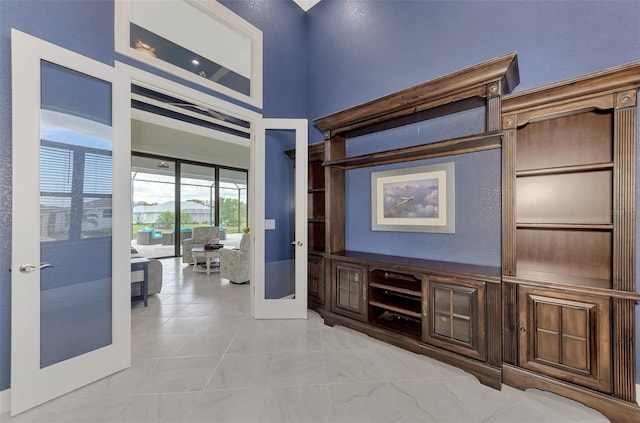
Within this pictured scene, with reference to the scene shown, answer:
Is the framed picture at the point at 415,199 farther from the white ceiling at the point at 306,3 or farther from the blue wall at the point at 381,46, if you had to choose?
the white ceiling at the point at 306,3

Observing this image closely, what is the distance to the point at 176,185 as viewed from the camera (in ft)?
24.4

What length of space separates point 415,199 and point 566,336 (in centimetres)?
158

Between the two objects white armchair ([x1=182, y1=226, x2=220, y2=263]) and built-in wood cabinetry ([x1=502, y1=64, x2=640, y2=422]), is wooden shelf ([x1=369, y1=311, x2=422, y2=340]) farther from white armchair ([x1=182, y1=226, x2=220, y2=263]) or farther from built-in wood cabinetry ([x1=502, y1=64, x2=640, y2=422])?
white armchair ([x1=182, y1=226, x2=220, y2=263])

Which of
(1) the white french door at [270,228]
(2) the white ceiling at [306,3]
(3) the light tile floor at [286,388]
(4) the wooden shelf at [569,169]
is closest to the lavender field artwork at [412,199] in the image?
(4) the wooden shelf at [569,169]

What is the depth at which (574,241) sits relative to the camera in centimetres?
201

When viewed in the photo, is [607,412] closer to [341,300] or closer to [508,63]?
[341,300]

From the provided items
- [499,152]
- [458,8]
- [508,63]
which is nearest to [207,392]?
[499,152]

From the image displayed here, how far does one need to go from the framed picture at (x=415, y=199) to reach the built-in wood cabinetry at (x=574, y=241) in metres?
0.59

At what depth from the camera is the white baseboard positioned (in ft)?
5.65

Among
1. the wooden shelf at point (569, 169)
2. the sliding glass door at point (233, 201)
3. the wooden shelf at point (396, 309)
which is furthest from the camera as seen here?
the sliding glass door at point (233, 201)

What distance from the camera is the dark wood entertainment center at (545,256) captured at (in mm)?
1627

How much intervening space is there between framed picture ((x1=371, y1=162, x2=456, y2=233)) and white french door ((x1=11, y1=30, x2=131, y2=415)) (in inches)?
99.4

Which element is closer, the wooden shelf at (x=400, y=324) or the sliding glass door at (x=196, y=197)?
the wooden shelf at (x=400, y=324)

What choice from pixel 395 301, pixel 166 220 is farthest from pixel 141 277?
pixel 166 220
